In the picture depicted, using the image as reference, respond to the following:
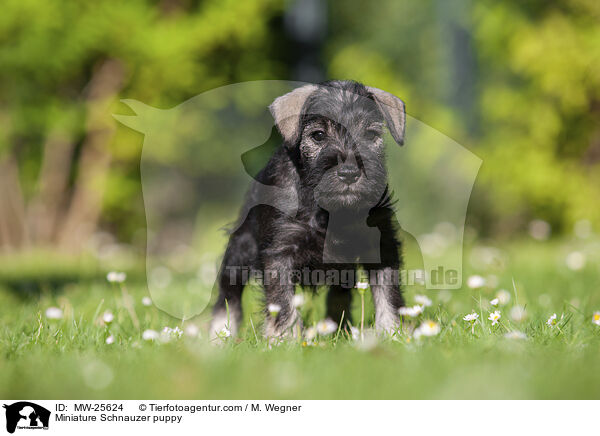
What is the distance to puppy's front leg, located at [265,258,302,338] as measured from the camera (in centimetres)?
267

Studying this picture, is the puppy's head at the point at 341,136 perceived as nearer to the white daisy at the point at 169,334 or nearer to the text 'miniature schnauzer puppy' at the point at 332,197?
the text 'miniature schnauzer puppy' at the point at 332,197

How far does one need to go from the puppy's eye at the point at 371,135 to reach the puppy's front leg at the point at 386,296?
678 millimetres

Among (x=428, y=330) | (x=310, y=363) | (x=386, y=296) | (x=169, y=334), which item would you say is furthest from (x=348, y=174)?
(x=169, y=334)

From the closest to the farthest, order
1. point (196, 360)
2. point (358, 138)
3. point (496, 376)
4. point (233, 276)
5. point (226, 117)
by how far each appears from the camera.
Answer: point (496, 376) → point (196, 360) → point (358, 138) → point (233, 276) → point (226, 117)

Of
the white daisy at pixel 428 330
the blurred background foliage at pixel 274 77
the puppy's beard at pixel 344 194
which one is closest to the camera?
the white daisy at pixel 428 330

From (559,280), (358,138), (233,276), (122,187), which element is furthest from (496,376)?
(122,187)

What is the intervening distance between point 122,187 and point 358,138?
21.3 feet

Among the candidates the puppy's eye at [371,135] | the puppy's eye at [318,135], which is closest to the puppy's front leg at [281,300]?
the puppy's eye at [318,135]

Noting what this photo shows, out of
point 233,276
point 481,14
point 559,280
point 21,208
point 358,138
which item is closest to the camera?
point 358,138

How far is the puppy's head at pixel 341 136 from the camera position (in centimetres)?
261

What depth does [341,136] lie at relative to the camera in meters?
2.71

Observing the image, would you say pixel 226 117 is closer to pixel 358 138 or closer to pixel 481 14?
pixel 358 138

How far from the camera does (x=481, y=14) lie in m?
8.91

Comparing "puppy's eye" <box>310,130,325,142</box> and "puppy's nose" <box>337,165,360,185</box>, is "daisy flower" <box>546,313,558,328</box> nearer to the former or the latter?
"puppy's nose" <box>337,165,360,185</box>
